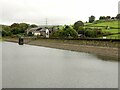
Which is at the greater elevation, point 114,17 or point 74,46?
point 114,17

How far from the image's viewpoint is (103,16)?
119688 millimetres

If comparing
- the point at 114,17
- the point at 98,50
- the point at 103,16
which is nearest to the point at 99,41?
the point at 98,50

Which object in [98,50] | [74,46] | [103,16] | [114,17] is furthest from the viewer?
[103,16]

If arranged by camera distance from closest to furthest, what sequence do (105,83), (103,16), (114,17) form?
(105,83), (114,17), (103,16)

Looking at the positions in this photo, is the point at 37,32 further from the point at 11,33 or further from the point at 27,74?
the point at 27,74

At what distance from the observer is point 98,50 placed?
153ft

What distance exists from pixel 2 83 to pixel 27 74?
Result: 13.7 feet

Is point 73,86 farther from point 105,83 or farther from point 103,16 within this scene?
point 103,16

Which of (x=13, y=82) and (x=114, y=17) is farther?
(x=114, y=17)

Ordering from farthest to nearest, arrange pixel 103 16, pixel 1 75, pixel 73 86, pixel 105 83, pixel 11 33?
1. pixel 11 33
2. pixel 103 16
3. pixel 1 75
4. pixel 105 83
5. pixel 73 86

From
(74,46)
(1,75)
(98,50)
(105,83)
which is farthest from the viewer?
(74,46)

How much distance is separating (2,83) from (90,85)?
628 centimetres

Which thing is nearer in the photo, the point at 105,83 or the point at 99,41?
the point at 105,83

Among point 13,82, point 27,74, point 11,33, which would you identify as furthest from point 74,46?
point 11,33
